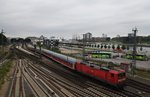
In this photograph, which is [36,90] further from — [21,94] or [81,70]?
[81,70]

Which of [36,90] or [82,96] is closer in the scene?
[82,96]

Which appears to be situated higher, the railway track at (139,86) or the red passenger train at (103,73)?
the red passenger train at (103,73)

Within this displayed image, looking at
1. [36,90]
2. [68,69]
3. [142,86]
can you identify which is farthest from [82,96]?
[68,69]

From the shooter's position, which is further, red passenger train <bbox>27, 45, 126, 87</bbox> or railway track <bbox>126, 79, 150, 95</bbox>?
railway track <bbox>126, 79, 150, 95</bbox>

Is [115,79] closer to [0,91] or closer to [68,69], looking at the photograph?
[0,91]

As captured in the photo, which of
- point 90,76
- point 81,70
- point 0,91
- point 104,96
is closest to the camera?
point 104,96

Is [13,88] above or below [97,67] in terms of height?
below

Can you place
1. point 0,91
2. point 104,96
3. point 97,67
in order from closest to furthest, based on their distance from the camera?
1. point 104,96
2. point 0,91
3. point 97,67

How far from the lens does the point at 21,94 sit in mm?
30734

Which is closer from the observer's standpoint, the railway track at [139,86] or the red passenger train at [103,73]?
the red passenger train at [103,73]

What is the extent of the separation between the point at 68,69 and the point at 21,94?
78.7 feet

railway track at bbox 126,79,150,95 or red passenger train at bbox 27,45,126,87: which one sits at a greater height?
red passenger train at bbox 27,45,126,87

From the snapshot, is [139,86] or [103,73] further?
[139,86]

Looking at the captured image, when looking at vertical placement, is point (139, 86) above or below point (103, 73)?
below
